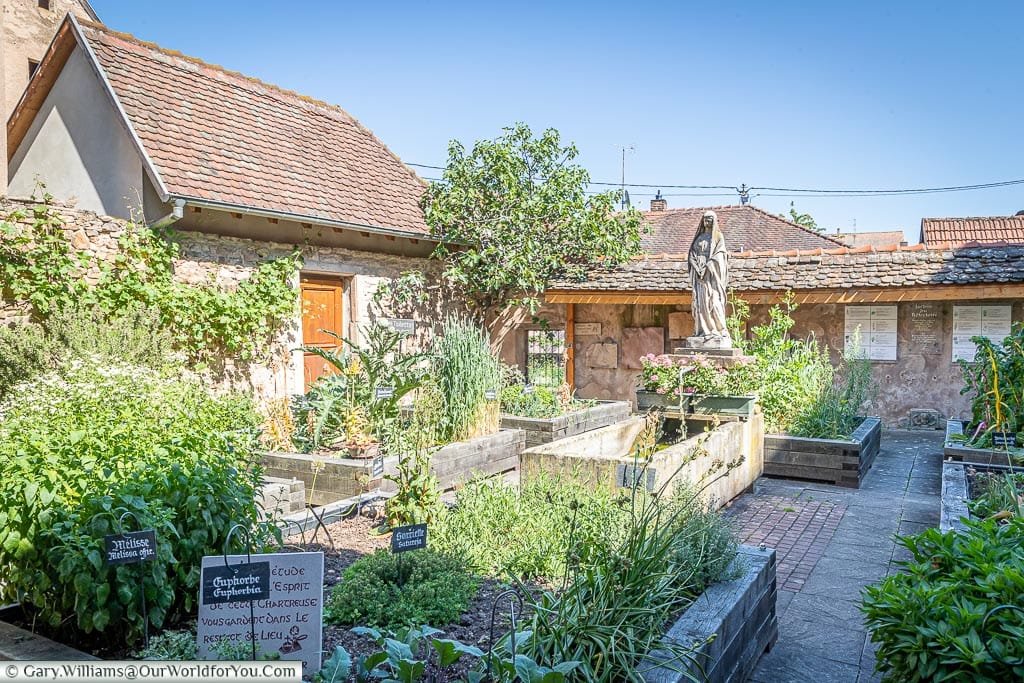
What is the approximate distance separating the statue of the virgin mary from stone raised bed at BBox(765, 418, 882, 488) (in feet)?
6.03

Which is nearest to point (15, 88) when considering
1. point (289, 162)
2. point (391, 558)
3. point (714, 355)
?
point (289, 162)

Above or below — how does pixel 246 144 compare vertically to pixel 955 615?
above

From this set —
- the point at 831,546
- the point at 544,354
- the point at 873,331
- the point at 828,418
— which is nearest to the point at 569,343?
the point at 544,354

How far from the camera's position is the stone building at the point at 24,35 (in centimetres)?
1536

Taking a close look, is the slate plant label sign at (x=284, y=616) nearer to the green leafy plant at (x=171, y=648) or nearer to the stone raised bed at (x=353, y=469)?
the green leafy plant at (x=171, y=648)

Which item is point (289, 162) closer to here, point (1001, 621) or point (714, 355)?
point (714, 355)

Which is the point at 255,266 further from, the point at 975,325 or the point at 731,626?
the point at 975,325

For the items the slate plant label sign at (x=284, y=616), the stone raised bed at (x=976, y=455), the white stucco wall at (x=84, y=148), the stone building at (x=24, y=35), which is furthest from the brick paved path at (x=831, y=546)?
the stone building at (x=24, y=35)

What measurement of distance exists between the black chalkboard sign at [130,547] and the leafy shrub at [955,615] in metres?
2.65

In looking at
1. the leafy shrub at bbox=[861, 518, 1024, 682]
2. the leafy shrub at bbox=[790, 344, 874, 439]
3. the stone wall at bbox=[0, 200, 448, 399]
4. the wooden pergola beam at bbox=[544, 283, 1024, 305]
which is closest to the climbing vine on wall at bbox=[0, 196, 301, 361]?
the stone wall at bbox=[0, 200, 448, 399]

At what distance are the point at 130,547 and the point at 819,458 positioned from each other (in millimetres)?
7078

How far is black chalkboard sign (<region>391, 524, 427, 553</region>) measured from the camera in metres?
3.13

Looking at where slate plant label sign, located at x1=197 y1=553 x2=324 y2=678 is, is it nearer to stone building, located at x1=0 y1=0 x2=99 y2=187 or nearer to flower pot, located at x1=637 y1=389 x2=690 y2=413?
flower pot, located at x1=637 y1=389 x2=690 y2=413

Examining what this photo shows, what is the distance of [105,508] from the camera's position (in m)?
2.63
